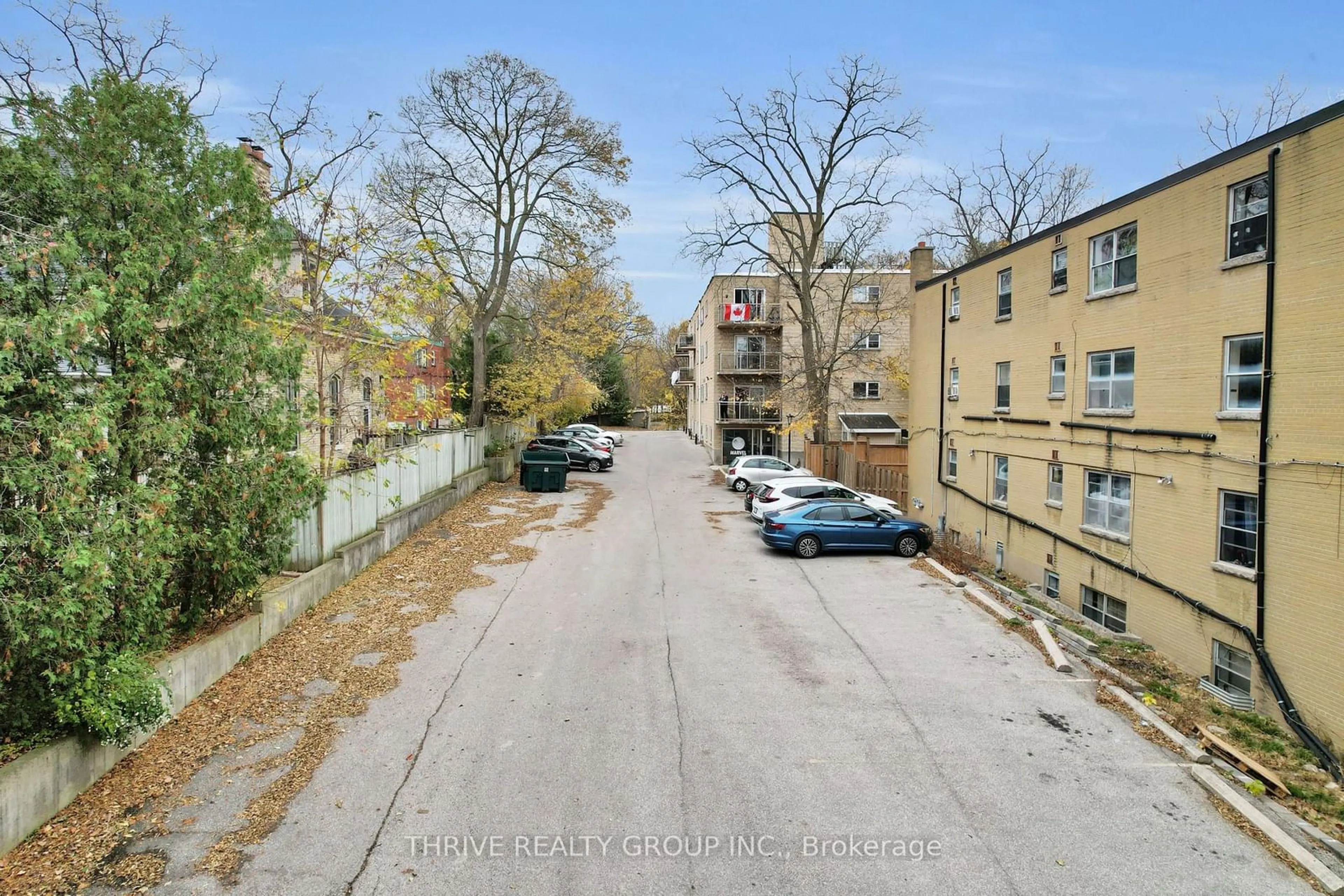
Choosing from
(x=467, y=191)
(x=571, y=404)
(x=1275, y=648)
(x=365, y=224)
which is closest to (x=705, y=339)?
(x=571, y=404)

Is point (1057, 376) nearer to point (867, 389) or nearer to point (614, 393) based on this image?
point (867, 389)

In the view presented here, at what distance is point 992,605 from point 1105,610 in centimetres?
406

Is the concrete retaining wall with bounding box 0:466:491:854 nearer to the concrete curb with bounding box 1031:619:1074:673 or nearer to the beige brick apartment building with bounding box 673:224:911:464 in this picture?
the concrete curb with bounding box 1031:619:1074:673

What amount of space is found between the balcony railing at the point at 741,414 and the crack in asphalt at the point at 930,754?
29.6 m

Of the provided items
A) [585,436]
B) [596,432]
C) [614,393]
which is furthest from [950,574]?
[614,393]

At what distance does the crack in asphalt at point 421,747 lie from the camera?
5578mm

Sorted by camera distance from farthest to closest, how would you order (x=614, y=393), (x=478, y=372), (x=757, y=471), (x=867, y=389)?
(x=614, y=393)
(x=867, y=389)
(x=757, y=471)
(x=478, y=372)

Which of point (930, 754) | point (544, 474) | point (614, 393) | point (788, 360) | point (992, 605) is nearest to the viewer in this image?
point (930, 754)

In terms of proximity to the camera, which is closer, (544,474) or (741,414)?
(544,474)

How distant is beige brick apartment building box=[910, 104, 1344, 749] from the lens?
10.8m

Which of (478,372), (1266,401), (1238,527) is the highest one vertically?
(478,372)

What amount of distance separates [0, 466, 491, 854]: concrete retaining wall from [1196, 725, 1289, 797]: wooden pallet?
10.9 m

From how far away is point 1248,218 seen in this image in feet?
40.2

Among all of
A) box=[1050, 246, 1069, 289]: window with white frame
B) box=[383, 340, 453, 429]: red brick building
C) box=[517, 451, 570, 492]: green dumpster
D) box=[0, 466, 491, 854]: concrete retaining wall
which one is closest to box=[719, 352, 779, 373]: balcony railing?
box=[517, 451, 570, 492]: green dumpster
